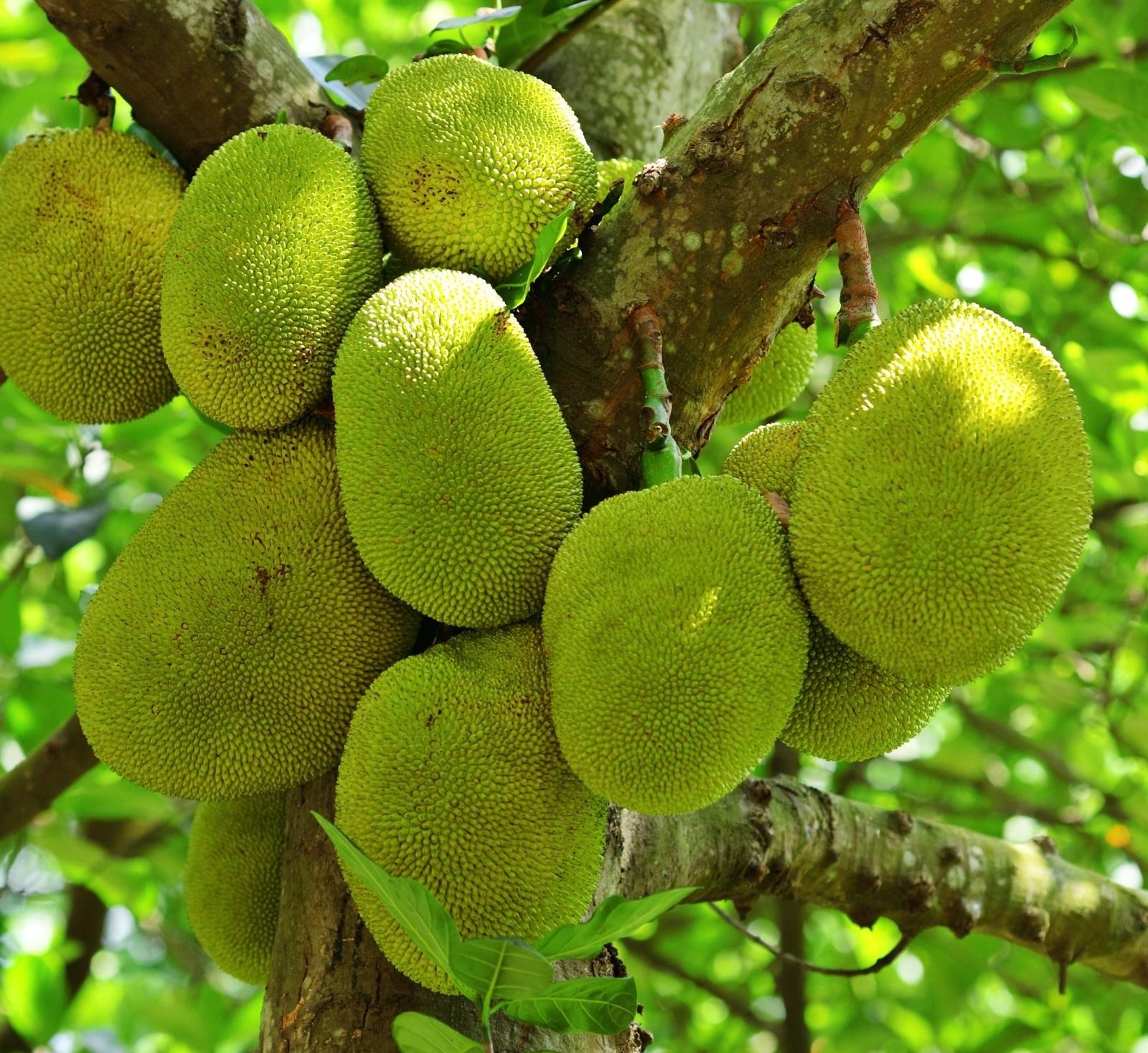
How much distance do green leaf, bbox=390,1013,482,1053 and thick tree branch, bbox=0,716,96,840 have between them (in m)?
1.04

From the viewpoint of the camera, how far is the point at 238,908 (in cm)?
149

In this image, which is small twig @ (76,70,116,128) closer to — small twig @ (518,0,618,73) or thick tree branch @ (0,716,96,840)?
small twig @ (518,0,618,73)

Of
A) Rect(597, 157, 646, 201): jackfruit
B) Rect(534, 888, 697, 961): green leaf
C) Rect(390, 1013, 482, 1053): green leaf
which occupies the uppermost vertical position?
Rect(597, 157, 646, 201): jackfruit

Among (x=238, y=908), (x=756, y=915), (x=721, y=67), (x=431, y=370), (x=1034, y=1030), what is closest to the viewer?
(x=431, y=370)

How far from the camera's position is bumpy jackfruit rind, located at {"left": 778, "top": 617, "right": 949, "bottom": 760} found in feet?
3.71

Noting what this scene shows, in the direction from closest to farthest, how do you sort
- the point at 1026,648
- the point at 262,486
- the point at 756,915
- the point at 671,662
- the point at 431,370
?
the point at 671,662 → the point at 431,370 → the point at 262,486 → the point at 1026,648 → the point at 756,915

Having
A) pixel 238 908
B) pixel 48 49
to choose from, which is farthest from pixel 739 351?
pixel 48 49

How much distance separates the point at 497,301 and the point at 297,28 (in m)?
2.19

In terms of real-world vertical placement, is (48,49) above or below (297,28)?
above

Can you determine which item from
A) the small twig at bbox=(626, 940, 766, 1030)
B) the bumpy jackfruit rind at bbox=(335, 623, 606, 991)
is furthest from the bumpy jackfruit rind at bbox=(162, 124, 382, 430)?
the small twig at bbox=(626, 940, 766, 1030)

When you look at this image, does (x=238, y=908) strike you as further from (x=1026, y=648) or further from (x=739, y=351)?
(x=1026, y=648)

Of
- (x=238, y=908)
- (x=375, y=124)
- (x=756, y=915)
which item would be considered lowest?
(x=756, y=915)

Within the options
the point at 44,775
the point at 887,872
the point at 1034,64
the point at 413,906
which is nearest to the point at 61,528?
the point at 44,775

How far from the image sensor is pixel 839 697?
114 cm
